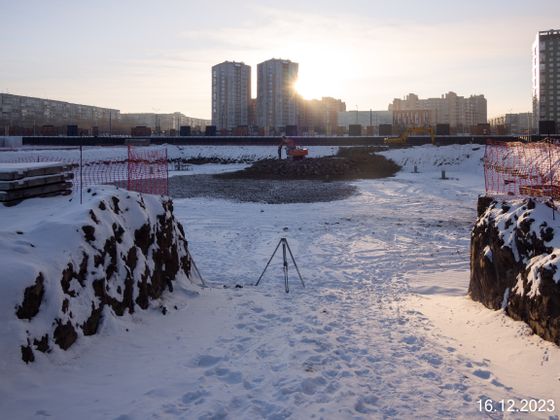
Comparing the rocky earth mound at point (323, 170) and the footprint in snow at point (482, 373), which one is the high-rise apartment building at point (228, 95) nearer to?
the rocky earth mound at point (323, 170)

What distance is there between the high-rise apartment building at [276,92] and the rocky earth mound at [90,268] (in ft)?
390

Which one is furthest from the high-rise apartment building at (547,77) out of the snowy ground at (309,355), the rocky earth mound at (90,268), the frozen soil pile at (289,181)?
the rocky earth mound at (90,268)

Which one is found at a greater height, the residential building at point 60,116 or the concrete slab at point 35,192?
the residential building at point 60,116

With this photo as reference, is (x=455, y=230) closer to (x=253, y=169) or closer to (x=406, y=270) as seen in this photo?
(x=406, y=270)

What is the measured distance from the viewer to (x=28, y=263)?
5402 millimetres

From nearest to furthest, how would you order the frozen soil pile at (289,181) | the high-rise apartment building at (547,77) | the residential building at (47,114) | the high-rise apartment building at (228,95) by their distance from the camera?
the frozen soil pile at (289,181)
the high-rise apartment building at (547,77)
the residential building at (47,114)
the high-rise apartment building at (228,95)

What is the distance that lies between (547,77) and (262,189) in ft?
302

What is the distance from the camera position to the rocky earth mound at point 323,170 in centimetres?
3844

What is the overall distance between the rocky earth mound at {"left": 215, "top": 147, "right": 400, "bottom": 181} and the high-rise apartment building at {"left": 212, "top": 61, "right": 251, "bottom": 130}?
290ft

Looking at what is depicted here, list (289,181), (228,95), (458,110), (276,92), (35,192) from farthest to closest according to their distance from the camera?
(458,110)
(228,95)
(276,92)
(289,181)
(35,192)

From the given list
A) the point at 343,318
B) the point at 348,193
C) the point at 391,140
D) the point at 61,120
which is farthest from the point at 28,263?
the point at 61,120

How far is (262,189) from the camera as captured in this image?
30.3m

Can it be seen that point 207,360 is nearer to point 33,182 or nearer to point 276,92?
point 33,182
